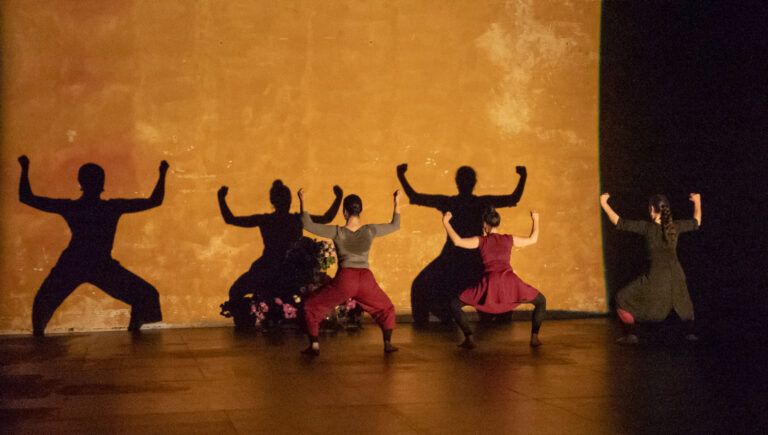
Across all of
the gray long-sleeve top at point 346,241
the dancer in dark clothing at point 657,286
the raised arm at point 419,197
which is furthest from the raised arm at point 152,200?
the dancer in dark clothing at point 657,286

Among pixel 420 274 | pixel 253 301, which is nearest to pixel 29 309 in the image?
pixel 253 301

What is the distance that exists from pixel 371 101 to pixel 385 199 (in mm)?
1239

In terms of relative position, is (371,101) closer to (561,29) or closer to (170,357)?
(561,29)

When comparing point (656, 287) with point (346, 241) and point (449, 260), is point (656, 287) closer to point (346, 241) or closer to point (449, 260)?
point (449, 260)

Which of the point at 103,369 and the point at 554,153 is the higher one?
the point at 554,153

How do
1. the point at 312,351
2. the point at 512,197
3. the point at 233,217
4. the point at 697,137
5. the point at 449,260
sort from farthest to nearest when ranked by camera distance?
the point at 512,197 < the point at 449,260 < the point at 697,137 < the point at 233,217 < the point at 312,351

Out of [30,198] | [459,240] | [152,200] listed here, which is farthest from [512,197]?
[30,198]

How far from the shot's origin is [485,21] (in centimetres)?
1019

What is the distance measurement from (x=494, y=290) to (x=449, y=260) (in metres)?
2.42

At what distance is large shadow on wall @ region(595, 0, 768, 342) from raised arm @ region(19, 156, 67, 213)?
6.85 metres

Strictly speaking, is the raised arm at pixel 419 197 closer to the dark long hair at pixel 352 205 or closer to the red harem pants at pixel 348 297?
the dark long hair at pixel 352 205

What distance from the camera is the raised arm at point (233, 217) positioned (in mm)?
9461

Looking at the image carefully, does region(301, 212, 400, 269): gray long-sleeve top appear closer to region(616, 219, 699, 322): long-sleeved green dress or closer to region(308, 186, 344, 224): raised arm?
region(308, 186, 344, 224): raised arm

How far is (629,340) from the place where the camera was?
7.81 m
